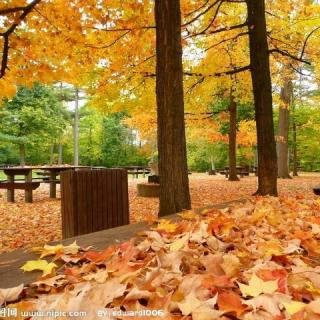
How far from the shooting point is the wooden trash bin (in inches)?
213

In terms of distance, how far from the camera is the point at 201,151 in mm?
37250

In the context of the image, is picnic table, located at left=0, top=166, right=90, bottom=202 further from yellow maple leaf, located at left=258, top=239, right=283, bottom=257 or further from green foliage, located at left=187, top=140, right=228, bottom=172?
green foliage, located at left=187, top=140, right=228, bottom=172

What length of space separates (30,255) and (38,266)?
1.10 feet

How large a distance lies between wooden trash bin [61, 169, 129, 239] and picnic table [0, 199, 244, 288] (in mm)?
2251

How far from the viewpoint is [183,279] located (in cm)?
163

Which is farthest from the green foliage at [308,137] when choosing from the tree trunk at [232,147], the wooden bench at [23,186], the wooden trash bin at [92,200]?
the wooden trash bin at [92,200]

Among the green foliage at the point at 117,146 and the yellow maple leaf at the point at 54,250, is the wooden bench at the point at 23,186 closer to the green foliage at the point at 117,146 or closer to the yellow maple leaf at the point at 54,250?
the yellow maple leaf at the point at 54,250

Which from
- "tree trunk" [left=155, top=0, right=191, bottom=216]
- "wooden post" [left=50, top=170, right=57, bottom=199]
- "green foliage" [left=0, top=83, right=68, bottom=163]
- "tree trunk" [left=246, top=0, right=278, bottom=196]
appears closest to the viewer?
"tree trunk" [left=155, top=0, right=191, bottom=216]

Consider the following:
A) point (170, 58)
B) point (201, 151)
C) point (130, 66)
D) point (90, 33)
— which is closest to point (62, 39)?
point (90, 33)

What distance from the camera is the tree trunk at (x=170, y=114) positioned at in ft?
16.3

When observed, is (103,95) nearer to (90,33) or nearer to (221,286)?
(90,33)

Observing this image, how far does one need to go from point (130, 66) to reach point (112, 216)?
4.93 m

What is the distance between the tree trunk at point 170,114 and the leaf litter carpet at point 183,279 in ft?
7.37

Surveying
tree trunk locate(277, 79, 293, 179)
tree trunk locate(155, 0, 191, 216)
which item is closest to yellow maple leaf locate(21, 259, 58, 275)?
→ tree trunk locate(155, 0, 191, 216)
